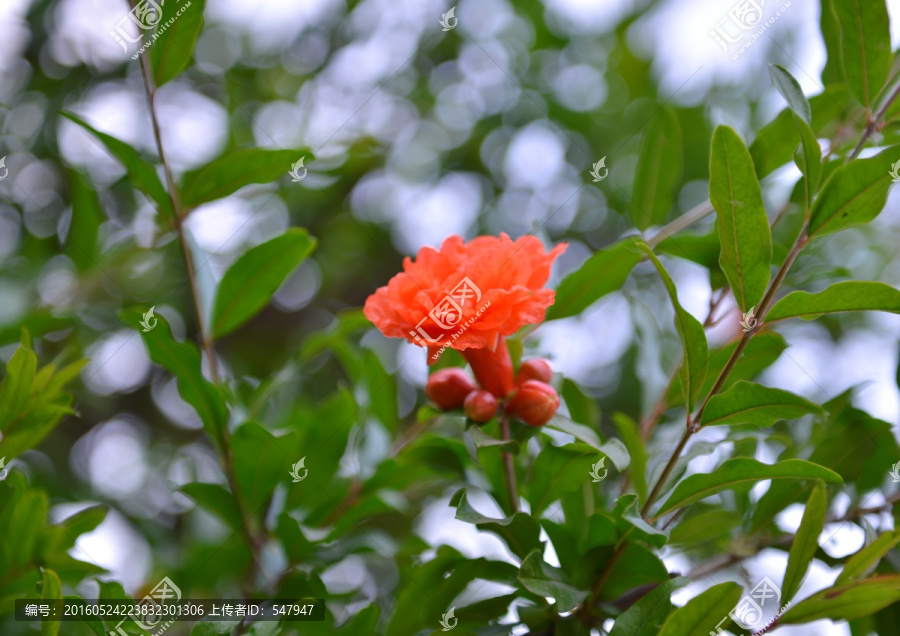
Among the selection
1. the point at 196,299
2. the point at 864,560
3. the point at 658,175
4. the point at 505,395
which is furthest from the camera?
the point at 658,175

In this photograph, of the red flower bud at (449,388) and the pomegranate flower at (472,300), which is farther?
the red flower bud at (449,388)

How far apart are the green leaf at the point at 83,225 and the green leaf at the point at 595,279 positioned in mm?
1262

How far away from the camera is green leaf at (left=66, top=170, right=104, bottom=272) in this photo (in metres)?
1.80

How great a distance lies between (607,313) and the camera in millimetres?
2230

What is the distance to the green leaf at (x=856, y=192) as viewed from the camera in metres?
0.92

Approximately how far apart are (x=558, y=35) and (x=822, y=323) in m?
1.35

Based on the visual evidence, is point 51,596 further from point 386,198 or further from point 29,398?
point 386,198

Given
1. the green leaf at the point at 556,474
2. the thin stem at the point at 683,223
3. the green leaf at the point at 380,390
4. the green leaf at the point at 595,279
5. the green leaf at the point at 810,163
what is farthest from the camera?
the green leaf at the point at 380,390

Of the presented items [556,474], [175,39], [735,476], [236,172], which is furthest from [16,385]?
[735,476]

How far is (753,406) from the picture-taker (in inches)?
37.1

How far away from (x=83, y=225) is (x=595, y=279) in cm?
135

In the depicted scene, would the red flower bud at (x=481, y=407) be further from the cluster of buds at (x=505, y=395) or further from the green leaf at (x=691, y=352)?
the green leaf at (x=691, y=352)

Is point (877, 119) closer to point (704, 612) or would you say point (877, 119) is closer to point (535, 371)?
point (535, 371)

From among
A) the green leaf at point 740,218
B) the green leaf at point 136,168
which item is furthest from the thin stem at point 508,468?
the green leaf at point 136,168
